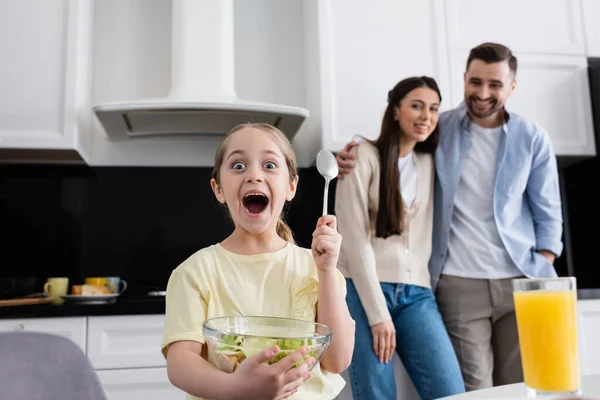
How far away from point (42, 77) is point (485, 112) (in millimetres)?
1559

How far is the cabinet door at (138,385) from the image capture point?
1.80 meters

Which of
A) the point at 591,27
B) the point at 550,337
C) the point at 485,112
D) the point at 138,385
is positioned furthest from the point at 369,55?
the point at 550,337

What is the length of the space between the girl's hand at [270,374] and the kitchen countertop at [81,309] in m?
1.25

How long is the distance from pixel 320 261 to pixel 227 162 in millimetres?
247

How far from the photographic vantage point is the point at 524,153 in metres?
1.79

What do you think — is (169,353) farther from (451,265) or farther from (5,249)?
(5,249)

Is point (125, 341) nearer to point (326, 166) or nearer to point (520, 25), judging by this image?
point (326, 166)

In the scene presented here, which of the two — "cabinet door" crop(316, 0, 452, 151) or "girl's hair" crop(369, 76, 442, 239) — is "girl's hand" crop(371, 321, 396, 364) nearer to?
"girl's hair" crop(369, 76, 442, 239)

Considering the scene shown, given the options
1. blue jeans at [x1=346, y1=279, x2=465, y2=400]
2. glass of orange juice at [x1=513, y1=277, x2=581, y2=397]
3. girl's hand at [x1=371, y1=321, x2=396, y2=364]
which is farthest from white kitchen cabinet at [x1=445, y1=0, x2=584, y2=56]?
glass of orange juice at [x1=513, y1=277, x2=581, y2=397]

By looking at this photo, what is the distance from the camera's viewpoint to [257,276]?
973 millimetres

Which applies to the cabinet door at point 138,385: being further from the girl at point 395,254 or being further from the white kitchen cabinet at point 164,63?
the white kitchen cabinet at point 164,63

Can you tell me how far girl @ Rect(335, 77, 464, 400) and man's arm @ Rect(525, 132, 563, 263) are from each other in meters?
0.33

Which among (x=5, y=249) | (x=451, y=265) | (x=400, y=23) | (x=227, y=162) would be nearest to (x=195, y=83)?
(x=400, y=23)

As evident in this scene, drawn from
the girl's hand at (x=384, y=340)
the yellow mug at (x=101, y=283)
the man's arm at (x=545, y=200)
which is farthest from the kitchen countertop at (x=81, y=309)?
the man's arm at (x=545, y=200)
